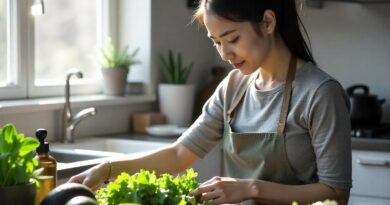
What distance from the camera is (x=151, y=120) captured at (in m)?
3.57

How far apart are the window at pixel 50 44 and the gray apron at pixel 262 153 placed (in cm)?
132

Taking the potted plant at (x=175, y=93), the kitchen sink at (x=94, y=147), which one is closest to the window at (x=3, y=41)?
the kitchen sink at (x=94, y=147)

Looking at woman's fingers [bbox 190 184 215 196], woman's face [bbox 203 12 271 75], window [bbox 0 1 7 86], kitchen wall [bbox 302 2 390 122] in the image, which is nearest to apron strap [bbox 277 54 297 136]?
woman's face [bbox 203 12 271 75]

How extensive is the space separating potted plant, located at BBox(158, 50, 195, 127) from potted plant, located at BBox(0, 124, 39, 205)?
A: 2.25 metres

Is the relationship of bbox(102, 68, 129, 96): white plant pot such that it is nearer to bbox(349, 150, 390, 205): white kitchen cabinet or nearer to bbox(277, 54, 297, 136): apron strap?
bbox(349, 150, 390, 205): white kitchen cabinet

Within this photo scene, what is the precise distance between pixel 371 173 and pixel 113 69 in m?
1.31

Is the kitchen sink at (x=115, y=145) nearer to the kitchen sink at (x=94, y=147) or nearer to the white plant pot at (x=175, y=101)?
the kitchen sink at (x=94, y=147)

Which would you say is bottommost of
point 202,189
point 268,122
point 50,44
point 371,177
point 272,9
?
point 371,177

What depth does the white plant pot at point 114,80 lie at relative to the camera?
11.3 ft

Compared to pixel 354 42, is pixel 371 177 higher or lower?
lower

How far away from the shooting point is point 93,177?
5.98 ft

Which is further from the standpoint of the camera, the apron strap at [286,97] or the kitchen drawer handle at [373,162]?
the kitchen drawer handle at [373,162]

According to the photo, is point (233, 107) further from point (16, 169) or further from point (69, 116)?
point (69, 116)

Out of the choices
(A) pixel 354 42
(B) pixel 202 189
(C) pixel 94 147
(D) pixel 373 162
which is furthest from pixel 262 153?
(A) pixel 354 42
